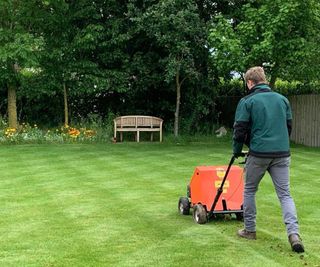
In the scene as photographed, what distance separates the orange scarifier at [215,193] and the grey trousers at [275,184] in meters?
0.82

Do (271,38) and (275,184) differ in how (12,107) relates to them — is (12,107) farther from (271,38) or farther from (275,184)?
(275,184)

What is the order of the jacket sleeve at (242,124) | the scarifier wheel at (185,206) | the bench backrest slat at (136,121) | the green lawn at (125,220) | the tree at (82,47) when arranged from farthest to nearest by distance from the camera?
the tree at (82,47)
the bench backrest slat at (136,121)
the scarifier wheel at (185,206)
the jacket sleeve at (242,124)
the green lawn at (125,220)

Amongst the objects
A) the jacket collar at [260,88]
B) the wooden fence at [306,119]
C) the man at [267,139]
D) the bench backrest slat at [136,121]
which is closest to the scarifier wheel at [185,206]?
the man at [267,139]

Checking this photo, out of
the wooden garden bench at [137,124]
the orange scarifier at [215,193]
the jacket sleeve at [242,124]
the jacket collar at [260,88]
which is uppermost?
the jacket collar at [260,88]

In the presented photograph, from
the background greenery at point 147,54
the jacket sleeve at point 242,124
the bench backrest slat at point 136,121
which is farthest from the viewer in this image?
the bench backrest slat at point 136,121

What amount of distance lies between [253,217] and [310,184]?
4.62 meters

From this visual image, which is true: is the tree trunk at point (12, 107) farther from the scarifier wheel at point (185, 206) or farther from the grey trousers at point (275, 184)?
the grey trousers at point (275, 184)

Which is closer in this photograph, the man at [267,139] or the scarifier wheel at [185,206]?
the man at [267,139]

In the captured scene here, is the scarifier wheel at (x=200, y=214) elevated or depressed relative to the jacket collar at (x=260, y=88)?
depressed

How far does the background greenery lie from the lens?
1802cm

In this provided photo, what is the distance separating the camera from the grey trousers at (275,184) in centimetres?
637

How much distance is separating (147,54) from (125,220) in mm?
14481

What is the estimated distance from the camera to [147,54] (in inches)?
854

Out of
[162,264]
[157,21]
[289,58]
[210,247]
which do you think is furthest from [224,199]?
[157,21]
